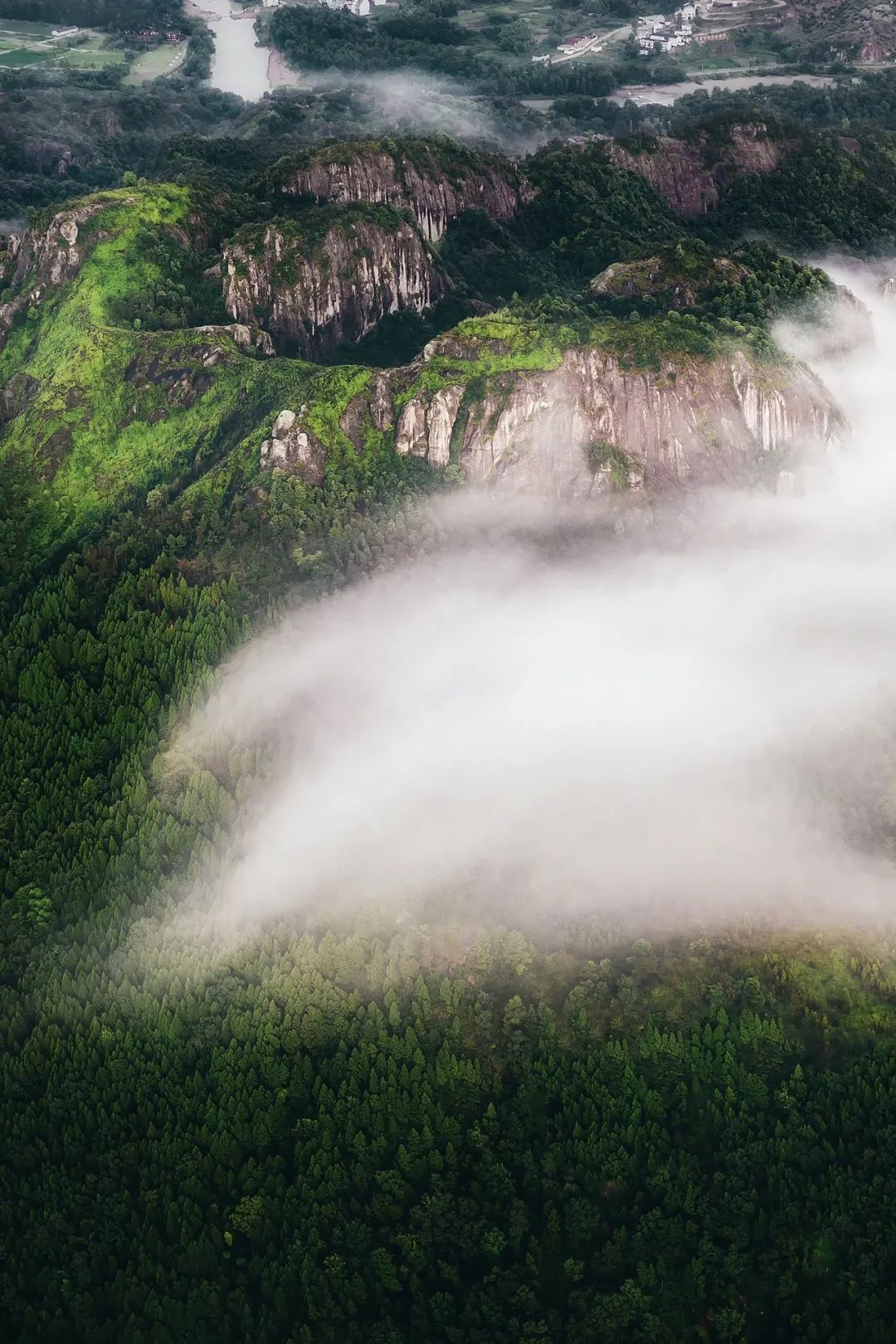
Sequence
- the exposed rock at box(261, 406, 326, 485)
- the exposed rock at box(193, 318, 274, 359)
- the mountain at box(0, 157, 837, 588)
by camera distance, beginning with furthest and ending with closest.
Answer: the exposed rock at box(193, 318, 274, 359)
the mountain at box(0, 157, 837, 588)
the exposed rock at box(261, 406, 326, 485)

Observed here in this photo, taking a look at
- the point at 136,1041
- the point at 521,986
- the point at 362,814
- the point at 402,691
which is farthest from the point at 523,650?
the point at 136,1041

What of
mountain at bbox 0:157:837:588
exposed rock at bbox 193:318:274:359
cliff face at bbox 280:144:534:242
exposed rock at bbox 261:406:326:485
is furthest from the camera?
cliff face at bbox 280:144:534:242

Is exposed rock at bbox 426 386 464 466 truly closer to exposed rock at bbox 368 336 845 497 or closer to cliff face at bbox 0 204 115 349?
exposed rock at bbox 368 336 845 497

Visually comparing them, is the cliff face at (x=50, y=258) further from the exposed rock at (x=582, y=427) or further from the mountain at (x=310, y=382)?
the exposed rock at (x=582, y=427)

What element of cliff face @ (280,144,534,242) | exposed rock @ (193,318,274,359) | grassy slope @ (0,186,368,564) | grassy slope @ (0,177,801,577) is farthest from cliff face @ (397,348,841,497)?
cliff face @ (280,144,534,242)

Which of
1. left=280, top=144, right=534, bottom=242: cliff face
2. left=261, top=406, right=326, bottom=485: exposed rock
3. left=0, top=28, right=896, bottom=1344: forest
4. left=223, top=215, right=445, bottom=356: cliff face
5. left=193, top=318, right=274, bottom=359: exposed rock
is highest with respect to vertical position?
left=280, top=144, right=534, bottom=242: cliff face

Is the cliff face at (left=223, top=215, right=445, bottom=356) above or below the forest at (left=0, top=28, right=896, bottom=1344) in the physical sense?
above

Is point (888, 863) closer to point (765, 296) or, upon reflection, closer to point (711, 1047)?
point (711, 1047)

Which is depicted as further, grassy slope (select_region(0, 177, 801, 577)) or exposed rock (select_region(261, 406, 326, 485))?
grassy slope (select_region(0, 177, 801, 577))
